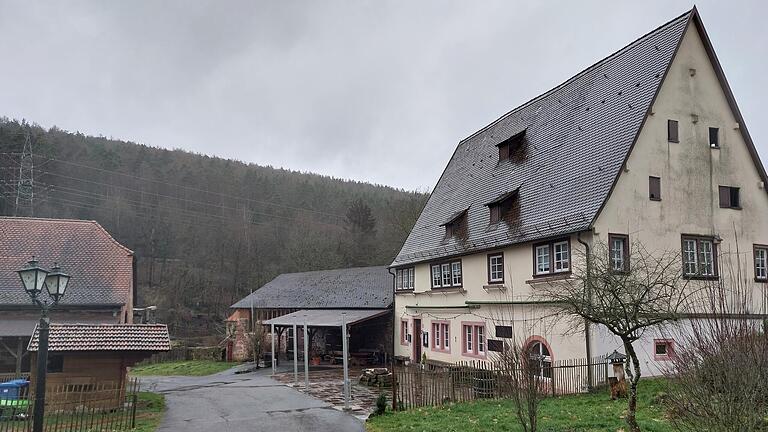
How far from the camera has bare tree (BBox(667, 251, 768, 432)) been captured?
237 inches

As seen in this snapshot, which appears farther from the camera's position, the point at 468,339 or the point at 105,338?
the point at 468,339

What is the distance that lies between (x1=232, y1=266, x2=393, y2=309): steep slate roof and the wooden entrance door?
3.82 m

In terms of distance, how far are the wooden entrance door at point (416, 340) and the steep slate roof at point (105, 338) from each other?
13556 mm

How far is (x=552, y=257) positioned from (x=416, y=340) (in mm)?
12329

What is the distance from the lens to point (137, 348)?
17953mm

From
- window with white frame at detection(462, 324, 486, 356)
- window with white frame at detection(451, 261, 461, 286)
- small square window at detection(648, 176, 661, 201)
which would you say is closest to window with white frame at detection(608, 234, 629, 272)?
small square window at detection(648, 176, 661, 201)

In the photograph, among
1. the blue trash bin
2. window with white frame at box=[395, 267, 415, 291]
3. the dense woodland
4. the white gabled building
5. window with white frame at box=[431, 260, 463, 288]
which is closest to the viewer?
the blue trash bin

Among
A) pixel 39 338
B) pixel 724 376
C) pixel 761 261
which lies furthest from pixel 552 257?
pixel 39 338

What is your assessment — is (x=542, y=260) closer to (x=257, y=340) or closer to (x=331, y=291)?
(x=331, y=291)

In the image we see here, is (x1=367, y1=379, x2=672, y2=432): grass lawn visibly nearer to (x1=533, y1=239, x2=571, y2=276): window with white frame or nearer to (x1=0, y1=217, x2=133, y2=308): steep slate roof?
(x1=533, y1=239, x2=571, y2=276): window with white frame

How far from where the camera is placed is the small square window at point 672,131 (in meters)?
18.7

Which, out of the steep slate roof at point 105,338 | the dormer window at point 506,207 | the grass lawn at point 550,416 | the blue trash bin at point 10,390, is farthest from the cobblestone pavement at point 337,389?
the blue trash bin at point 10,390

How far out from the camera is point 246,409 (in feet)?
58.0

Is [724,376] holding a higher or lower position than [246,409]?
higher
